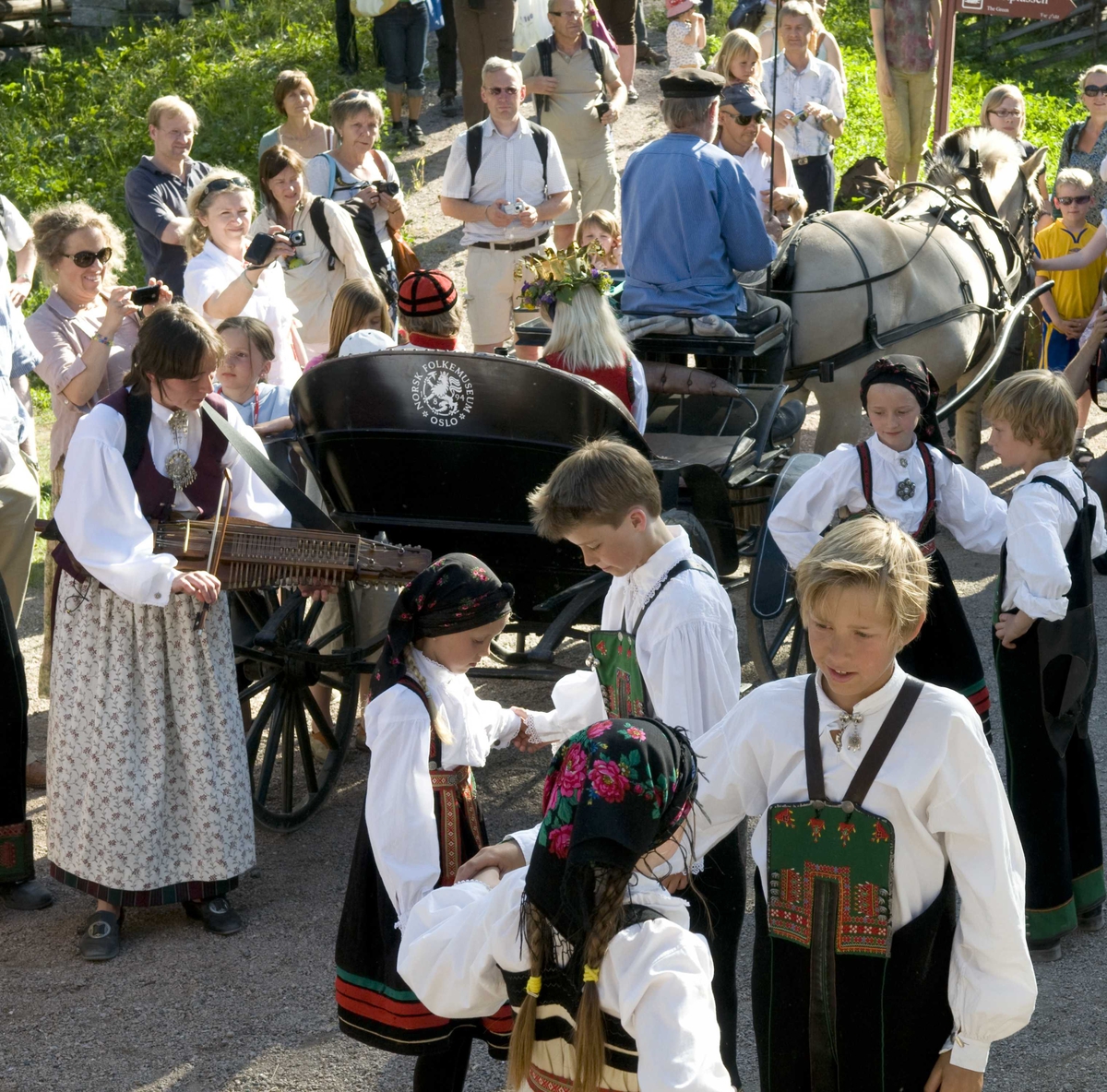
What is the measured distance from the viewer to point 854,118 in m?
14.6

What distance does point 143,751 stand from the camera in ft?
13.5

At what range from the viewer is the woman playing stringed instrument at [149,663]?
3.82 m

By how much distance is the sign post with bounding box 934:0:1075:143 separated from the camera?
32.5 ft

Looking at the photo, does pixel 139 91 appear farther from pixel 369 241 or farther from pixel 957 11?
pixel 957 11

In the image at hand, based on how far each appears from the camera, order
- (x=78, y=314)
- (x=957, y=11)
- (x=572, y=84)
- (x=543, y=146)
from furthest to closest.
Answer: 1. (x=957, y=11)
2. (x=572, y=84)
3. (x=543, y=146)
4. (x=78, y=314)

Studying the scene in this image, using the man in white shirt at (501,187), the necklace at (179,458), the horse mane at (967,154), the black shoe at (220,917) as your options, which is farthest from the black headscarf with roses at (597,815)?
the horse mane at (967,154)

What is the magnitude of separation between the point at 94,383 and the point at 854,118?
11.1 m

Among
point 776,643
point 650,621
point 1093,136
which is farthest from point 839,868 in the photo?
point 1093,136

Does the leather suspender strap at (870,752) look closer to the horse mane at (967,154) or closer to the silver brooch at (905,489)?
the silver brooch at (905,489)

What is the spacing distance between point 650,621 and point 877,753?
0.68 meters

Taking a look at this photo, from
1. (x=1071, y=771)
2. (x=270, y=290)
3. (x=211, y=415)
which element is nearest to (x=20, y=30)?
(x=270, y=290)

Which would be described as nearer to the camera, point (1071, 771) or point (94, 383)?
point (1071, 771)

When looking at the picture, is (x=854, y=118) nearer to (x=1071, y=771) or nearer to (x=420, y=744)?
(x=1071, y=771)

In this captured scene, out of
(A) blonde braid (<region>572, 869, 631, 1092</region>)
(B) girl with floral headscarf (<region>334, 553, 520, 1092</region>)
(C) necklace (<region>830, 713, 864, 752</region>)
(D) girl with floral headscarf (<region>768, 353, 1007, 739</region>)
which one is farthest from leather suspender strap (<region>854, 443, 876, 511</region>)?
(A) blonde braid (<region>572, 869, 631, 1092</region>)
